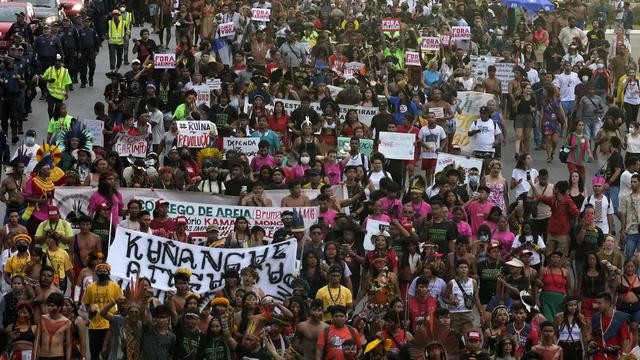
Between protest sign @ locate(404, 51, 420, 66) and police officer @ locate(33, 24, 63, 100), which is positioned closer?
police officer @ locate(33, 24, 63, 100)

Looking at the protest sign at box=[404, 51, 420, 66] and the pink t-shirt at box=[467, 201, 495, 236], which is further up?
the protest sign at box=[404, 51, 420, 66]

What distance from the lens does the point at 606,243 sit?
20.8 m

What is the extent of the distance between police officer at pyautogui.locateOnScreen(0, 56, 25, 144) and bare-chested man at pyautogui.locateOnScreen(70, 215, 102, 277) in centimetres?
853

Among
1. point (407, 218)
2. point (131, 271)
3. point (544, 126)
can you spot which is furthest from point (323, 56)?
point (131, 271)

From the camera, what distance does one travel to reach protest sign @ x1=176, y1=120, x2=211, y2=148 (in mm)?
25266

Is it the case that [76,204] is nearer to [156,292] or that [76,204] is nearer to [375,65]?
[156,292]

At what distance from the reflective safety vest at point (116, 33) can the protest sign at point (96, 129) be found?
8637mm

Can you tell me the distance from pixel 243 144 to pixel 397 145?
7.61 ft

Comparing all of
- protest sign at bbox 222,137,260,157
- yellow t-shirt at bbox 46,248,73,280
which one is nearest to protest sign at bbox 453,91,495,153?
protest sign at bbox 222,137,260,157

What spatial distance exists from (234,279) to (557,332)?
351cm

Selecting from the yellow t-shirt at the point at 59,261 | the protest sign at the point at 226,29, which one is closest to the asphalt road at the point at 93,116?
the protest sign at the point at 226,29

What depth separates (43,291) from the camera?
18672 mm

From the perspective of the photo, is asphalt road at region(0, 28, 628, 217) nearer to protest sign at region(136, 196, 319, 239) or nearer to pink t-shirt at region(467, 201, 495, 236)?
protest sign at region(136, 196, 319, 239)

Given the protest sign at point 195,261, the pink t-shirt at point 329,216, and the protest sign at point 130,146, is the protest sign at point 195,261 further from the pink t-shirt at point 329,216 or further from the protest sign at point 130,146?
the protest sign at point 130,146
